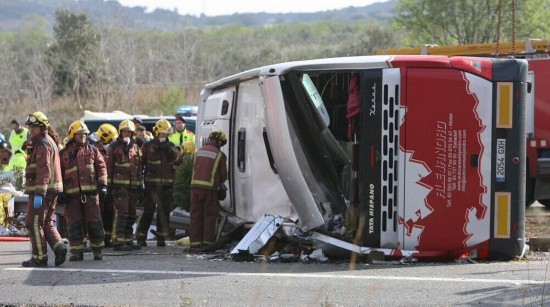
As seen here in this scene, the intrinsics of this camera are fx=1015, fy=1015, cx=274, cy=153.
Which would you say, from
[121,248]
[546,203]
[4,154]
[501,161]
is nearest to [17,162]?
[4,154]

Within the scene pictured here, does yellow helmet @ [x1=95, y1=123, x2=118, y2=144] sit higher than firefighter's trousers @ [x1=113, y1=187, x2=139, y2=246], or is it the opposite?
yellow helmet @ [x1=95, y1=123, x2=118, y2=144]

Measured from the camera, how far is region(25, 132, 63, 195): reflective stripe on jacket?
10875mm

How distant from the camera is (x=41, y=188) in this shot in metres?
10.9

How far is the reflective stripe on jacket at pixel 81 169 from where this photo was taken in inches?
453

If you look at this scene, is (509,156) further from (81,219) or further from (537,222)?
(537,222)

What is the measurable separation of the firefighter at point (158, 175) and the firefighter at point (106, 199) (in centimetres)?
38

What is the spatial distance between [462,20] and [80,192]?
26982mm

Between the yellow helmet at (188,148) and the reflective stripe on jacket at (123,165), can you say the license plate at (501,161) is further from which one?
the yellow helmet at (188,148)

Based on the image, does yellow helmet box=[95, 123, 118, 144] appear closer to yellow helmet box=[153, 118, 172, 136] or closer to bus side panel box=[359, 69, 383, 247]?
yellow helmet box=[153, 118, 172, 136]

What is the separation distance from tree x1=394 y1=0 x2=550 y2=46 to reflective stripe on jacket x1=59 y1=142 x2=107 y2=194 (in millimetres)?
25107

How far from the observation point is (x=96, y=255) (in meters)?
11.7

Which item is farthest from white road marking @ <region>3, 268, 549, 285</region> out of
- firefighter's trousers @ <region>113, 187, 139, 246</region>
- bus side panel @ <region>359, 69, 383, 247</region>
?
firefighter's trousers @ <region>113, 187, 139, 246</region>

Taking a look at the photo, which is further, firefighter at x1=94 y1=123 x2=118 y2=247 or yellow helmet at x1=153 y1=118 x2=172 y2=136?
yellow helmet at x1=153 y1=118 x2=172 y2=136

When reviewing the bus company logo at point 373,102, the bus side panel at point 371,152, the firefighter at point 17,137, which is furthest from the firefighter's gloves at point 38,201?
the firefighter at point 17,137
